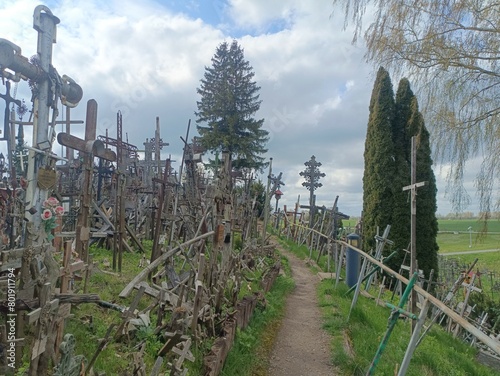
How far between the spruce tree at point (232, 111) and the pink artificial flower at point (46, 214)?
24.5 m

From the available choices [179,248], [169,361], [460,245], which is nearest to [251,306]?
[179,248]

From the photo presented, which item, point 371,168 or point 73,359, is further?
point 371,168

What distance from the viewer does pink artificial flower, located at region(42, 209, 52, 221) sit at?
4.82 m

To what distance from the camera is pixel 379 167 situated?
53.5 ft

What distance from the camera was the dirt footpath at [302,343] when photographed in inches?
199

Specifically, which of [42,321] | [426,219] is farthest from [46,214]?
[426,219]

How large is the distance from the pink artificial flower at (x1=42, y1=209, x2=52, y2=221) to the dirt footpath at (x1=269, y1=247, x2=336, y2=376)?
3371mm

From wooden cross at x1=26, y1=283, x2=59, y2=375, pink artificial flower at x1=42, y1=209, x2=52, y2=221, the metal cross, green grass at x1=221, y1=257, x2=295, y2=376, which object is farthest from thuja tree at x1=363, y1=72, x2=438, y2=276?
wooden cross at x1=26, y1=283, x2=59, y2=375

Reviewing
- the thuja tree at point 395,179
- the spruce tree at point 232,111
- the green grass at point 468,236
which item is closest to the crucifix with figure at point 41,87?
the green grass at point 468,236

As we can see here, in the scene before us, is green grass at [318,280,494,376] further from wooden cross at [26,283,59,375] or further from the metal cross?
the metal cross

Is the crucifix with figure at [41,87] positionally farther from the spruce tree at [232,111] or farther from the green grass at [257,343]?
the spruce tree at [232,111]

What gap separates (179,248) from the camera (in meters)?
4.98

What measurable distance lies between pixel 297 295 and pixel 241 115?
78.9 ft

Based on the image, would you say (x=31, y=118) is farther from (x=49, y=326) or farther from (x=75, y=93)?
(x=49, y=326)
